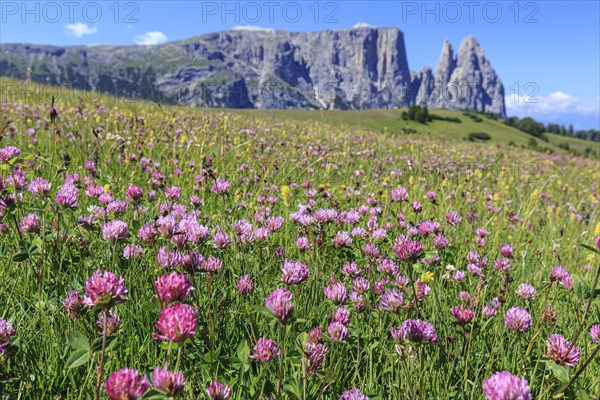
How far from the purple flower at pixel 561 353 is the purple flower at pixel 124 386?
67.9 inches

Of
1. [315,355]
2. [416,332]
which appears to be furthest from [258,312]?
[416,332]

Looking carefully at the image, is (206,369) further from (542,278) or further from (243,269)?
(542,278)

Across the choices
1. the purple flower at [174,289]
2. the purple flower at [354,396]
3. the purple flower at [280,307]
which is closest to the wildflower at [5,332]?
the purple flower at [174,289]

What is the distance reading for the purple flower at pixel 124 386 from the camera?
3.46 ft

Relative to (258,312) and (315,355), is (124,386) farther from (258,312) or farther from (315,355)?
(258,312)

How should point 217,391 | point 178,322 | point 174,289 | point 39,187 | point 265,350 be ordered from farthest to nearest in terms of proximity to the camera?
1. point 39,187
2. point 265,350
3. point 217,391
4. point 174,289
5. point 178,322

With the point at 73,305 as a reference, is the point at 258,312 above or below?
below

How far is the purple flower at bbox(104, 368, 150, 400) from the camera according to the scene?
1.05 m

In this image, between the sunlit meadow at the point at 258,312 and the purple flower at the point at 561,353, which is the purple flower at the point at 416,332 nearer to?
the sunlit meadow at the point at 258,312

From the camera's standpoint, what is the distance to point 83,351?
140 cm

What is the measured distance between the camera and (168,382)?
113 cm

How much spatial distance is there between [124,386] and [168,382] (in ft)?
0.39

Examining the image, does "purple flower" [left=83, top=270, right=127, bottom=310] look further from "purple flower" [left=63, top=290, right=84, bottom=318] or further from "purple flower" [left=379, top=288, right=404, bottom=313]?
"purple flower" [left=379, top=288, right=404, bottom=313]

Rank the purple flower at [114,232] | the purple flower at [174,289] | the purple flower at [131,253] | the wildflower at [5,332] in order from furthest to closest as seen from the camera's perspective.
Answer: the purple flower at [131,253] < the purple flower at [114,232] < the wildflower at [5,332] < the purple flower at [174,289]
